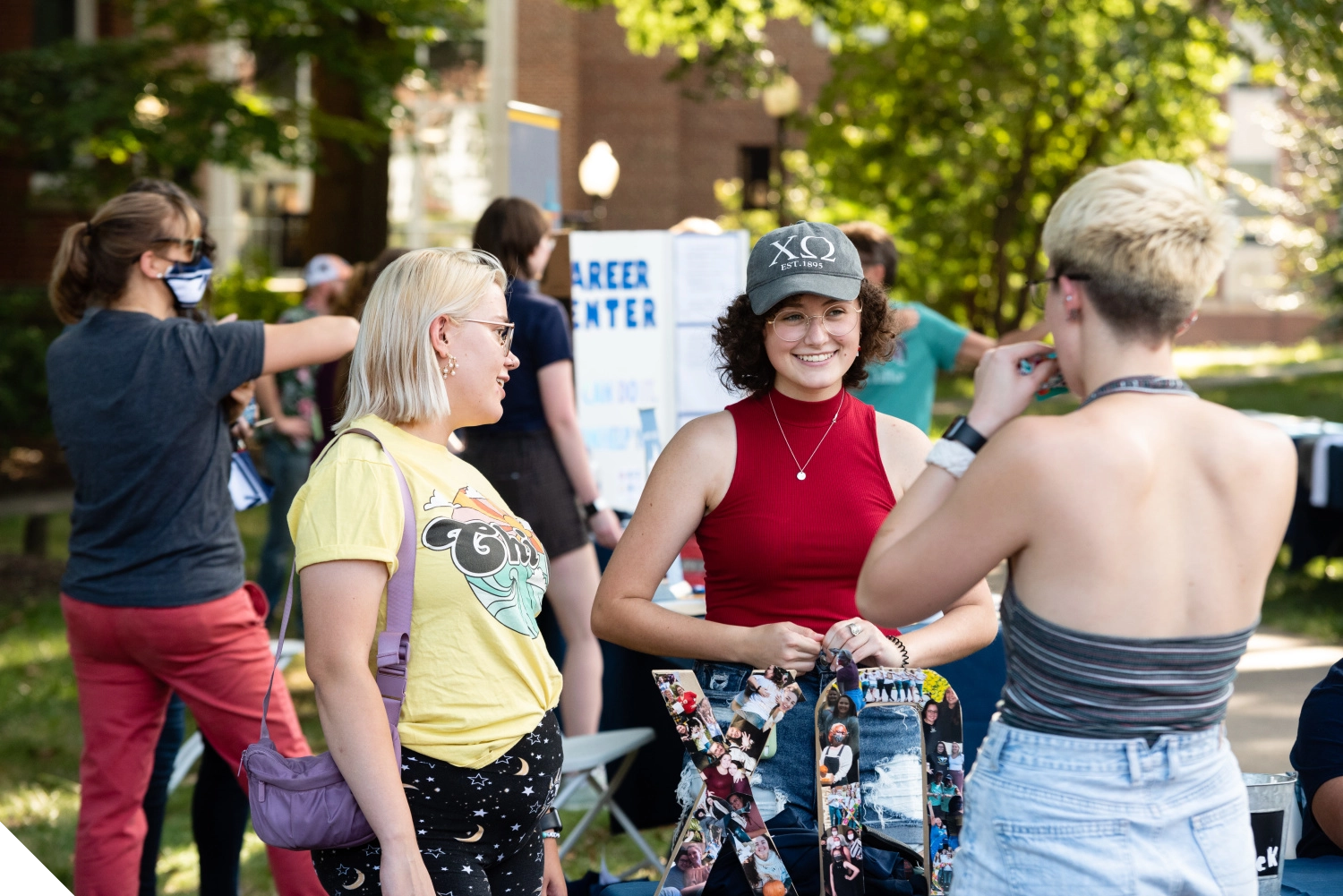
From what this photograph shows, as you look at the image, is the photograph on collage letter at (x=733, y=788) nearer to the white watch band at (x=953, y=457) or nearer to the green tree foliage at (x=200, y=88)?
the white watch band at (x=953, y=457)

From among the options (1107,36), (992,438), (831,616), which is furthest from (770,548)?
(1107,36)

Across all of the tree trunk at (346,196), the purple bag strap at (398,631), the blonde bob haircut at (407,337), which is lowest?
the purple bag strap at (398,631)

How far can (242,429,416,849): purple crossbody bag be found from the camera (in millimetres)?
2111

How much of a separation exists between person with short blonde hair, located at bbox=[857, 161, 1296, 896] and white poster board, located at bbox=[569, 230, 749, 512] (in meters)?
3.49

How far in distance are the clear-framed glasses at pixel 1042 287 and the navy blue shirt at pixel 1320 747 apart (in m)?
1.44

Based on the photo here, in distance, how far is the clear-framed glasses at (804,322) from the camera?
8.66ft

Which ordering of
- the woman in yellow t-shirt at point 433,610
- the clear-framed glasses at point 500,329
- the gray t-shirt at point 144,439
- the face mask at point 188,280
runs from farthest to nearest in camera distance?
the face mask at point 188,280 → the gray t-shirt at point 144,439 → the clear-framed glasses at point 500,329 → the woman in yellow t-shirt at point 433,610

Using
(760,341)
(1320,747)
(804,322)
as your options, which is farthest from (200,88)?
(1320,747)

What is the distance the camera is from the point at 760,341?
274cm

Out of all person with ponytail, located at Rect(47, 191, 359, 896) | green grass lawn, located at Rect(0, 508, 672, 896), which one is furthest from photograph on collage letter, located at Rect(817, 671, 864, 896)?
green grass lawn, located at Rect(0, 508, 672, 896)

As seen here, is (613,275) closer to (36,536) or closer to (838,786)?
(838,786)

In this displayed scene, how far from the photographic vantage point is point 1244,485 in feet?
5.50

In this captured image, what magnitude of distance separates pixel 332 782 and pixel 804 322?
129 cm

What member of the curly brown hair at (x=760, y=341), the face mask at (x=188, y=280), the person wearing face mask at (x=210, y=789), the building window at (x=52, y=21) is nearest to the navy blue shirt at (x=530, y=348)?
the person wearing face mask at (x=210, y=789)
